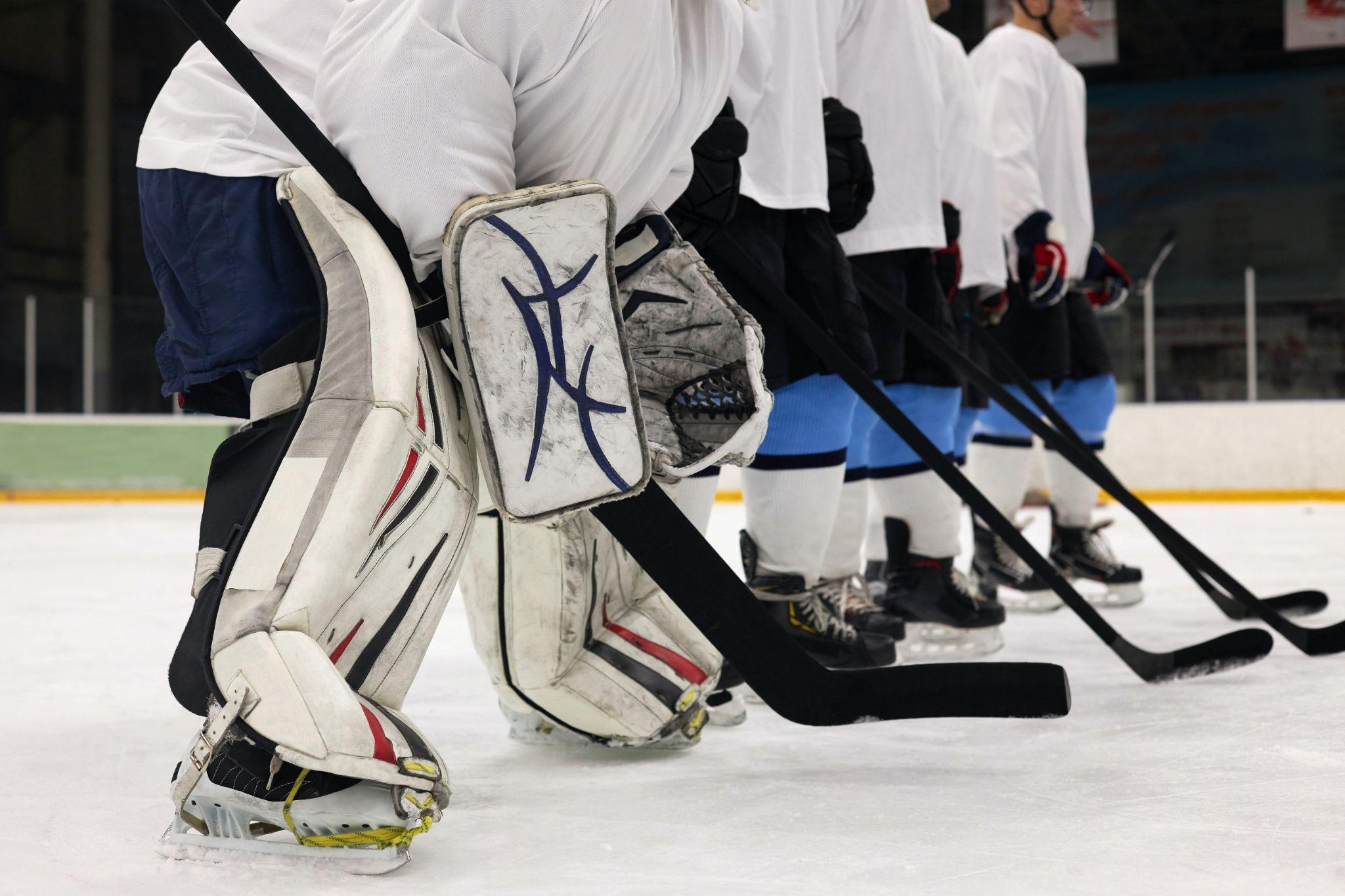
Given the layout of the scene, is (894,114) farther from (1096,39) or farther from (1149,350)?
(1096,39)

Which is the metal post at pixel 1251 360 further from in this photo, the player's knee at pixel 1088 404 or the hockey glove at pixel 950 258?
the hockey glove at pixel 950 258

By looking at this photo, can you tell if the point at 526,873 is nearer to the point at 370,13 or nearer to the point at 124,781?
the point at 124,781

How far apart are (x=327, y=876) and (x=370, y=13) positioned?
556 millimetres

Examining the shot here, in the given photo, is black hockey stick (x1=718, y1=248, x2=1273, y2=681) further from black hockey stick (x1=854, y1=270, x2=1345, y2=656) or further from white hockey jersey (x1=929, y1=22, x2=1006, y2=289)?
white hockey jersey (x1=929, y1=22, x2=1006, y2=289)

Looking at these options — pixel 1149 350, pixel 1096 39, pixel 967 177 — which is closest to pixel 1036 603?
pixel 967 177

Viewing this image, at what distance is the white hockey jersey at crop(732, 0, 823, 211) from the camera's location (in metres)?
1.48

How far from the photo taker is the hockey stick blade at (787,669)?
905mm

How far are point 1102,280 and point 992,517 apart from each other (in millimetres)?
1482

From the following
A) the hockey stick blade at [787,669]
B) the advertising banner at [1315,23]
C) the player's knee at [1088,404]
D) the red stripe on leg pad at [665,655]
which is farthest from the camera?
the advertising banner at [1315,23]

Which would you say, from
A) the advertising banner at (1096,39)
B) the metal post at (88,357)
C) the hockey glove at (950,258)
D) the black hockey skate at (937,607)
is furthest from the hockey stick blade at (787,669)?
the advertising banner at (1096,39)

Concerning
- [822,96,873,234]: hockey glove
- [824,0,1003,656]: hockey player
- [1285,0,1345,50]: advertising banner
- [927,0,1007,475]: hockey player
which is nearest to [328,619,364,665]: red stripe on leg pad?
[822,96,873,234]: hockey glove

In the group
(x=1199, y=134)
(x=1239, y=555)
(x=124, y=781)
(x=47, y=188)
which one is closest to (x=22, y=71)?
(x=47, y=188)

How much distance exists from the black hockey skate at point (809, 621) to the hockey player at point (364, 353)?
58 cm

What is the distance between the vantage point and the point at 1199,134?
8.72 metres
